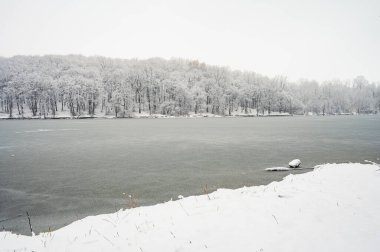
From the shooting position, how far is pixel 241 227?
760 cm

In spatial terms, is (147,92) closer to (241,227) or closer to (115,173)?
(115,173)

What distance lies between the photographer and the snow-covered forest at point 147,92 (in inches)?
4291

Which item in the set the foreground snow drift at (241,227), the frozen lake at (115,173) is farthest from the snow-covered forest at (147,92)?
the foreground snow drift at (241,227)

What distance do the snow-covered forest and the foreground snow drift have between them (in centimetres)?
10445

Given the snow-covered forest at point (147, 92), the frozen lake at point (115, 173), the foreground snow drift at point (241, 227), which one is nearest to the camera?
the foreground snow drift at point (241, 227)

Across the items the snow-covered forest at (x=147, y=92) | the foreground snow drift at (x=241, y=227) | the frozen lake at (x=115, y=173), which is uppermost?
the snow-covered forest at (x=147, y=92)

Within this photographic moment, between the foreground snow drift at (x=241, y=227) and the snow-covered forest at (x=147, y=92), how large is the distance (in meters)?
104

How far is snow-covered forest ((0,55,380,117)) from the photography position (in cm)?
10900

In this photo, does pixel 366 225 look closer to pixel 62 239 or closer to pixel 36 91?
pixel 62 239

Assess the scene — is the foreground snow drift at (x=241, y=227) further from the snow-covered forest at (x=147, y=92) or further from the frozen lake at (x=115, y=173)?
the snow-covered forest at (x=147, y=92)

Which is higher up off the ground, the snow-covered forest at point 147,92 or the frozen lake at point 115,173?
the snow-covered forest at point 147,92

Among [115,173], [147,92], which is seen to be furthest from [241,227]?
[147,92]

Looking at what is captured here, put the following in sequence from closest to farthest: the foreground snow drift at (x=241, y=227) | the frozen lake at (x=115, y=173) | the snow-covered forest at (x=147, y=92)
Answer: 1. the foreground snow drift at (x=241, y=227)
2. the frozen lake at (x=115, y=173)
3. the snow-covered forest at (x=147, y=92)

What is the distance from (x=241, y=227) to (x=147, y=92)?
122 m
